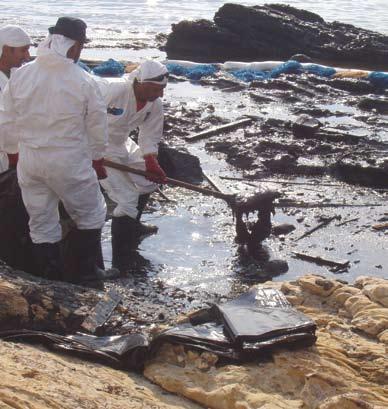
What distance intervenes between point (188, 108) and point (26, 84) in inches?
354

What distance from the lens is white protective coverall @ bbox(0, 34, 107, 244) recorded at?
610 cm

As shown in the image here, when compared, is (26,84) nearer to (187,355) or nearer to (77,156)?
(77,156)

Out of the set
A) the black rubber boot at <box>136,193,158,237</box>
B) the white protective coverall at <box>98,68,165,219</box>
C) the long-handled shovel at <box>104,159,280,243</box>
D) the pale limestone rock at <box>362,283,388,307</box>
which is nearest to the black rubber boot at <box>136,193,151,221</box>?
the black rubber boot at <box>136,193,158,237</box>

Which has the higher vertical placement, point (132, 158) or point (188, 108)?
point (132, 158)

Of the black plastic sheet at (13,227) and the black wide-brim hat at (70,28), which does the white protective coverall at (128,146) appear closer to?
the black plastic sheet at (13,227)

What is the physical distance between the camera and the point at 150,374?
4.86 meters

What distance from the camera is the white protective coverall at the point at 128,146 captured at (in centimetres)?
779

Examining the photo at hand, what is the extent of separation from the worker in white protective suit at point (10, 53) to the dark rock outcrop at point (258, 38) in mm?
18187

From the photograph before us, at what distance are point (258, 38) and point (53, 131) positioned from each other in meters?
21.1

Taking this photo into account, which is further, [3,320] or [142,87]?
[142,87]

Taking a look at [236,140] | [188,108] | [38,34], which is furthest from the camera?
[38,34]

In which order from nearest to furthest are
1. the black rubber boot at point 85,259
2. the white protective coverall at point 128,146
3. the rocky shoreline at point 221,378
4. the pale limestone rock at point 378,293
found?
the rocky shoreline at point 221,378
the pale limestone rock at point 378,293
the black rubber boot at point 85,259
the white protective coverall at point 128,146

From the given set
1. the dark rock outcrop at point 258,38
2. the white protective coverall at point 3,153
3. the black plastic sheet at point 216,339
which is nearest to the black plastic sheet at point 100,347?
the black plastic sheet at point 216,339

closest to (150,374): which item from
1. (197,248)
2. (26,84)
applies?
(26,84)
